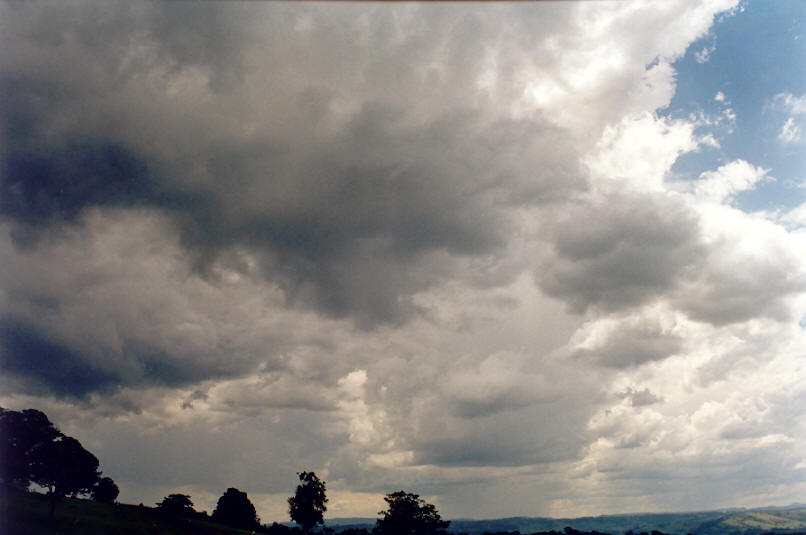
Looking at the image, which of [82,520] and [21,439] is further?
[21,439]

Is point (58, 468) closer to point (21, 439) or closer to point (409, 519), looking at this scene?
point (21, 439)

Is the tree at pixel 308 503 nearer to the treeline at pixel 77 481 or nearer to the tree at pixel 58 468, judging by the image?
the treeline at pixel 77 481

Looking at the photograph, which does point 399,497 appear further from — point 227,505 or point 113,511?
point 113,511

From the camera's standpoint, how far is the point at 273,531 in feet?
650

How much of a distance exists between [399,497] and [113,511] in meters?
84.4

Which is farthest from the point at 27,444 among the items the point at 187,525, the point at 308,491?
the point at 308,491

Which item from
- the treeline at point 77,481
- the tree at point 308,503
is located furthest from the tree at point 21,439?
the tree at point 308,503

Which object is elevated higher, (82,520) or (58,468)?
(58,468)

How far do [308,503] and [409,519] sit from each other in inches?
1299

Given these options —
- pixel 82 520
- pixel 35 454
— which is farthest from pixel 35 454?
pixel 82 520

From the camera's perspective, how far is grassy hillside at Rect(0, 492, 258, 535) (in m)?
101

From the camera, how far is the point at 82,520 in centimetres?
11781

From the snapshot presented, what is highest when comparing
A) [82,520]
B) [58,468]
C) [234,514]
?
[58,468]

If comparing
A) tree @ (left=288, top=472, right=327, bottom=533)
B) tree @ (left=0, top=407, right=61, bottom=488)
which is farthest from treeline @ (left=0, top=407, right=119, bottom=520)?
tree @ (left=288, top=472, right=327, bottom=533)
